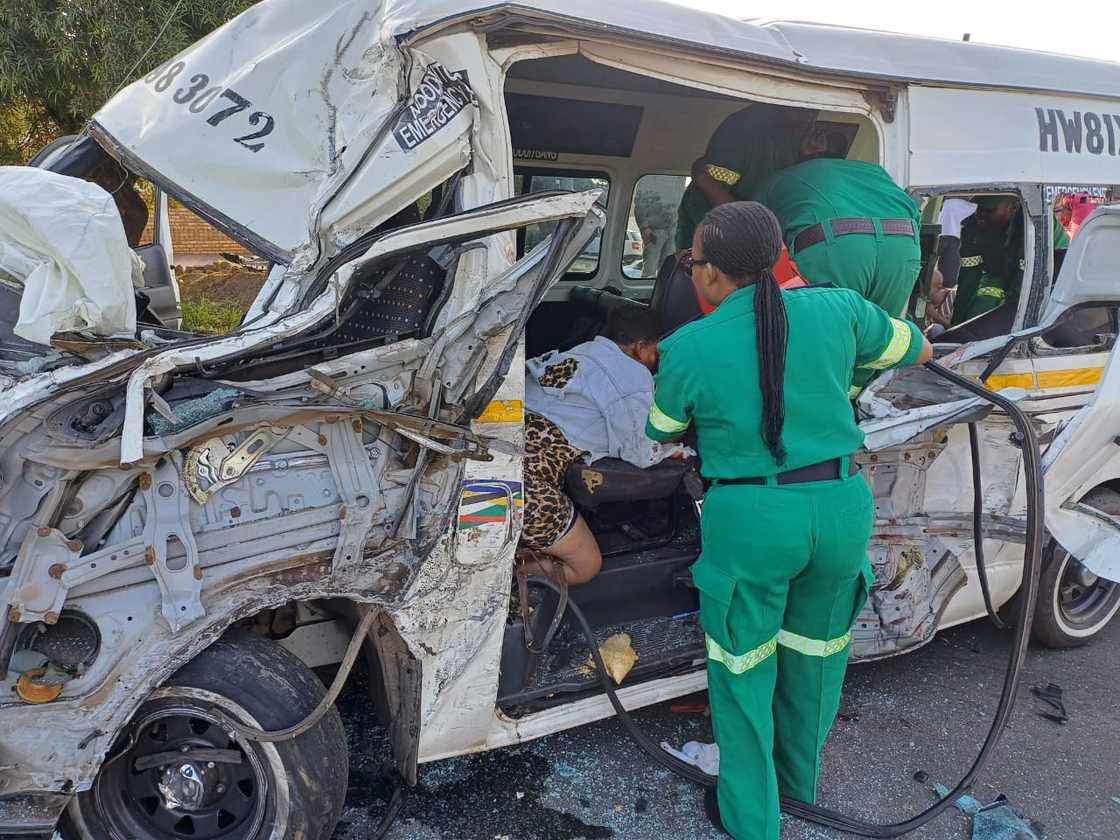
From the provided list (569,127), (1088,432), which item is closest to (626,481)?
(1088,432)

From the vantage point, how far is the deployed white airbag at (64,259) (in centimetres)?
213

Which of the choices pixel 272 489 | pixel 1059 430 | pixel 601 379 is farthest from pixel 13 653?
pixel 1059 430

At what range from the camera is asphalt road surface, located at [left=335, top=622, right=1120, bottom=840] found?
9.45 feet

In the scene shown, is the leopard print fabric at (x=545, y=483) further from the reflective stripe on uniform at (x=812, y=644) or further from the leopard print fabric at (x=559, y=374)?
the reflective stripe on uniform at (x=812, y=644)

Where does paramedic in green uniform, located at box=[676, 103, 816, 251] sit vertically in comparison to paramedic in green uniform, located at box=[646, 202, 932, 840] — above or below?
above

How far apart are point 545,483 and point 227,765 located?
1.35 meters

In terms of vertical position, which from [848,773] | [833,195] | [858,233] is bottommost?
[848,773]

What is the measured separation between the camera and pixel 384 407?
7.57 feet

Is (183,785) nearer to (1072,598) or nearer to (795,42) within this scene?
(795,42)

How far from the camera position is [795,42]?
289 centimetres

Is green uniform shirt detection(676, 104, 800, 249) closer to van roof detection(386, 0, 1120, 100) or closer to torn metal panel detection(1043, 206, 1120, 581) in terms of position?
van roof detection(386, 0, 1120, 100)

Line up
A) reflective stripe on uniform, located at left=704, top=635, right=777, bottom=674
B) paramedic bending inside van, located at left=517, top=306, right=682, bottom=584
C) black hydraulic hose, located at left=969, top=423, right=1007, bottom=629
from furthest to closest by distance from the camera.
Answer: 1. black hydraulic hose, located at left=969, top=423, right=1007, bottom=629
2. paramedic bending inside van, located at left=517, top=306, right=682, bottom=584
3. reflective stripe on uniform, located at left=704, top=635, right=777, bottom=674

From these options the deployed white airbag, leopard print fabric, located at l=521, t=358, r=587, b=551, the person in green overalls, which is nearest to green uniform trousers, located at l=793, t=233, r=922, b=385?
the person in green overalls

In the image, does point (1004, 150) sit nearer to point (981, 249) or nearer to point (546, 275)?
point (981, 249)
